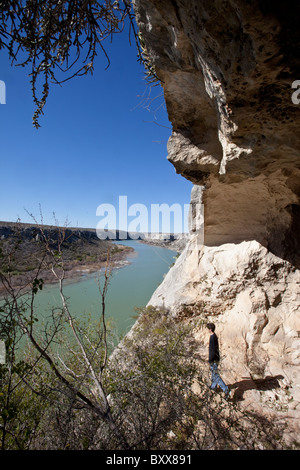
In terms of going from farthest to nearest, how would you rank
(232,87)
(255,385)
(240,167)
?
1. (255,385)
2. (240,167)
3. (232,87)

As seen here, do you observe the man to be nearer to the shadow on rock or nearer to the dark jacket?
the dark jacket

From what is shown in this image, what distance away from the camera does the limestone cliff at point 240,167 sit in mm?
1349

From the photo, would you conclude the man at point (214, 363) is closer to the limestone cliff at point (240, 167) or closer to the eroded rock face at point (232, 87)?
the limestone cliff at point (240, 167)

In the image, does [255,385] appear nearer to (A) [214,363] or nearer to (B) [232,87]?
(A) [214,363]

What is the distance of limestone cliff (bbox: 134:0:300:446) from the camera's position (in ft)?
4.42

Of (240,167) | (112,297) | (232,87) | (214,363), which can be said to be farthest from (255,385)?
(112,297)

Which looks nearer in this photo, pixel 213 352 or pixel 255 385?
pixel 213 352

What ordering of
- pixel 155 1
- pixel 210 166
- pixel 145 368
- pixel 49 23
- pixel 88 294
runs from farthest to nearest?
pixel 88 294 < pixel 210 166 < pixel 145 368 < pixel 49 23 < pixel 155 1

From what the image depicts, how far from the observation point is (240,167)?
218cm

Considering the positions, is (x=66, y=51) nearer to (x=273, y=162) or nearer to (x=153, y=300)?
(x=273, y=162)

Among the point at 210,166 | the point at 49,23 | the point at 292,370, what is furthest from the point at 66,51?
the point at 292,370

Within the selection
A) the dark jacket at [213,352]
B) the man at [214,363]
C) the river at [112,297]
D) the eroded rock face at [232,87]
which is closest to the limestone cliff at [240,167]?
the eroded rock face at [232,87]

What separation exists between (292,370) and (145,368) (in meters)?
2.34
